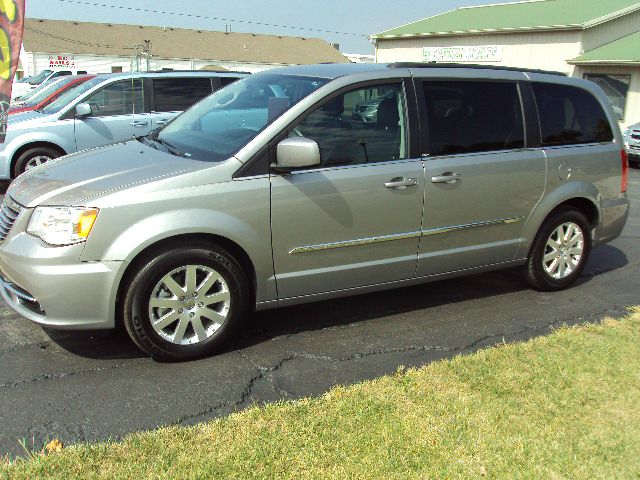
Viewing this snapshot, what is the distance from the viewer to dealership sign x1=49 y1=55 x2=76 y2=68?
52.6m

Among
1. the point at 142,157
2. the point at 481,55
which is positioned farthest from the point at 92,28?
the point at 142,157

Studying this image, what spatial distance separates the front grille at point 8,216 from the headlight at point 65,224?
281 millimetres

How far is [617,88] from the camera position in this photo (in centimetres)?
2172

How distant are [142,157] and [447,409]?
256 centimetres

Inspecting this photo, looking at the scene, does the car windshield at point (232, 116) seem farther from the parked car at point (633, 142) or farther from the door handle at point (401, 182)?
the parked car at point (633, 142)

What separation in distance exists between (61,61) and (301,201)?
56.5 metres

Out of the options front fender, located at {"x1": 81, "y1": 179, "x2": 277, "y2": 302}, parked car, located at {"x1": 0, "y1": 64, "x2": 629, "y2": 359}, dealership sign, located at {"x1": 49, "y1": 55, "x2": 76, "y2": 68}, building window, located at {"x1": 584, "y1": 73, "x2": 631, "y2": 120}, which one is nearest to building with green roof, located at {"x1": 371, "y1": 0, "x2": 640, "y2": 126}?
building window, located at {"x1": 584, "y1": 73, "x2": 631, "y2": 120}

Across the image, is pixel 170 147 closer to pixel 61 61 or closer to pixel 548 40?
pixel 548 40

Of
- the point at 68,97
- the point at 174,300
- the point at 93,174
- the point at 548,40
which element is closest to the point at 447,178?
the point at 174,300

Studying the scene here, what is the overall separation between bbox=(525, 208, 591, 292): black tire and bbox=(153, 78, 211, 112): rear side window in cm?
585

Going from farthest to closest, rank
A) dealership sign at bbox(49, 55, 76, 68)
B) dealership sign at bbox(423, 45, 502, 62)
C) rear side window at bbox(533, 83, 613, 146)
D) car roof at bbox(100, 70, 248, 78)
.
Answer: dealership sign at bbox(49, 55, 76, 68) → dealership sign at bbox(423, 45, 502, 62) → car roof at bbox(100, 70, 248, 78) → rear side window at bbox(533, 83, 613, 146)

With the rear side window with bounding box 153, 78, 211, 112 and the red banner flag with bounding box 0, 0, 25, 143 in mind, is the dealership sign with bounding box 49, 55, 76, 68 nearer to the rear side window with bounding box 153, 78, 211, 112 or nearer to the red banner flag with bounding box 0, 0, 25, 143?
the rear side window with bounding box 153, 78, 211, 112

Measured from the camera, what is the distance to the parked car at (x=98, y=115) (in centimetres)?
866

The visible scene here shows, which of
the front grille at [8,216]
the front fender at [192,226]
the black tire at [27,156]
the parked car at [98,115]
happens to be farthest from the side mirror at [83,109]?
the front fender at [192,226]
